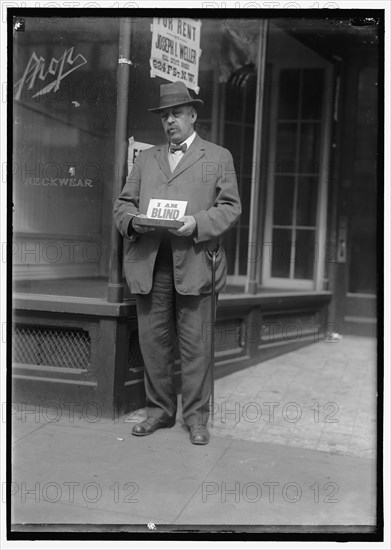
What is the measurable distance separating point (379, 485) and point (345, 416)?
1.56 metres

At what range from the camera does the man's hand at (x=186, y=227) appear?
13.0 ft

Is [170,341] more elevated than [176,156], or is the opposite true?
[176,156]

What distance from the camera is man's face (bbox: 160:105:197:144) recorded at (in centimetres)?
421

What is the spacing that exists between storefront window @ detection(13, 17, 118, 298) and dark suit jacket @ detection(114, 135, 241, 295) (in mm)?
528

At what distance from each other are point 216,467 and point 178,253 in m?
1.37

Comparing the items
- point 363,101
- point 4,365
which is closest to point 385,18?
point 4,365

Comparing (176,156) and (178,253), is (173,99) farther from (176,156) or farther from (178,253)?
(178,253)

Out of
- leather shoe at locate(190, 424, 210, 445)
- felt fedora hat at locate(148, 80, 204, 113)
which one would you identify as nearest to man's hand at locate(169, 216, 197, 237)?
felt fedora hat at locate(148, 80, 204, 113)

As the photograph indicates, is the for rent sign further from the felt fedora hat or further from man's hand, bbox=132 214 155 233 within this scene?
man's hand, bbox=132 214 155 233

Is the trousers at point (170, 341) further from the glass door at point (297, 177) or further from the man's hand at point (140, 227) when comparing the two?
the glass door at point (297, 177)

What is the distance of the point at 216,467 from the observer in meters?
3.84

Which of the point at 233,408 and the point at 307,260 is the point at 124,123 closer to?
the point at 233,408

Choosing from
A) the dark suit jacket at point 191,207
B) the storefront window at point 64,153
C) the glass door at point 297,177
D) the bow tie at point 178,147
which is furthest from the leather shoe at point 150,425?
the glass door at point 297,177

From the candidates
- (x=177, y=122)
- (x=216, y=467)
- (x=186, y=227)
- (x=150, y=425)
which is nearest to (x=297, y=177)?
(x=177, y=122)
